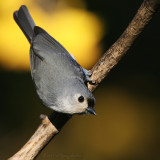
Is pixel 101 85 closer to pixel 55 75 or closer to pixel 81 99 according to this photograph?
pixel 55 75

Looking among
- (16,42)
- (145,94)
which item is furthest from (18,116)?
(145,94)

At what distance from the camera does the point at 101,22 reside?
16.2ft

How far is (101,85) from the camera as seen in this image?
16.0 feet

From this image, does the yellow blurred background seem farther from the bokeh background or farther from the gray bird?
the gray bird

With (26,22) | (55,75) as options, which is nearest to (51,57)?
(55,75)

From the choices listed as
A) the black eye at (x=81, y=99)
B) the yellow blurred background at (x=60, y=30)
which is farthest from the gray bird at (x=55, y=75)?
the yellow blurred background at (x=60, y=30)

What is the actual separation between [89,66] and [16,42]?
111 centimetres

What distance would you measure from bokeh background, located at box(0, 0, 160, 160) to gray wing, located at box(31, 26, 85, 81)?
4.20 ft

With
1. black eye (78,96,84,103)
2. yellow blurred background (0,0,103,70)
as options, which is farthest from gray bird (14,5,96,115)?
yellow blurred background (0,0,103,70)

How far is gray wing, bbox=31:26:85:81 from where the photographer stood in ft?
11.2

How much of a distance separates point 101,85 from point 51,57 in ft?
4.96

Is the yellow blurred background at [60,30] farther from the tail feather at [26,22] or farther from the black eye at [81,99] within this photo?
the black eye at [81,99]

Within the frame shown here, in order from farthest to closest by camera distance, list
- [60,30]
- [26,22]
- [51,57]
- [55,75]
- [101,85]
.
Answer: [60,30] < [101,85] < [26,22] < [51,57] < [55,75]

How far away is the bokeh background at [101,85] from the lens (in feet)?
15.5
